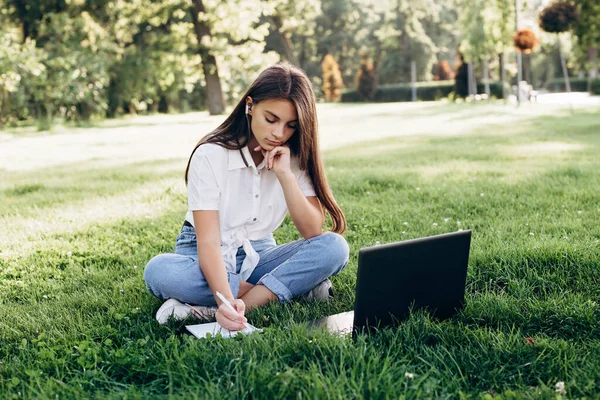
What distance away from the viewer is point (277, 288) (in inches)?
106

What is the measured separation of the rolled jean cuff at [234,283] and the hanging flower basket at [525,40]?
1628 centimetres

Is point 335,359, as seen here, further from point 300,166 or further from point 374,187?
point 374,187

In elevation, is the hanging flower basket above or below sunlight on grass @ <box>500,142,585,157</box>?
above

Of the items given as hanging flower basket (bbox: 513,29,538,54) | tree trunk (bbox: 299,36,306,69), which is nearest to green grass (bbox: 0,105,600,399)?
hanging flower basket (bbox: 513,29,538,54)

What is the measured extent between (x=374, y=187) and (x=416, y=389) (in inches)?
146

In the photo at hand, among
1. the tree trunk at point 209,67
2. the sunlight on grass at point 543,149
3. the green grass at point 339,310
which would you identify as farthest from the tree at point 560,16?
the tree trunk at point 209,67

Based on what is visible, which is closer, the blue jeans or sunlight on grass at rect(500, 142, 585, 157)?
the blue jeans

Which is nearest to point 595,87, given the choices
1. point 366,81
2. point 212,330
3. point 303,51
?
point 366,81

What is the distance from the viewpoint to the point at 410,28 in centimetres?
4256

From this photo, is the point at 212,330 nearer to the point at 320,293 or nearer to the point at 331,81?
the point at 320,293

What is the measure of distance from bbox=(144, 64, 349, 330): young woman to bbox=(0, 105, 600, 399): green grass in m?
0.17

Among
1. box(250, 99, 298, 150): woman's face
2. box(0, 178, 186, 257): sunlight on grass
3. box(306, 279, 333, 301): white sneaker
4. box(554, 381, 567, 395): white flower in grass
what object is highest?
box(250, 99, 298, 150): woman's face

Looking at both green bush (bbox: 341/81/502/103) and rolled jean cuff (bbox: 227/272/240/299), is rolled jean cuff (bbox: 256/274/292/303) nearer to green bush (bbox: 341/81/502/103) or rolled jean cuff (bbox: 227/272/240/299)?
rolled jean cuff (bbox: 227/272/240/299)

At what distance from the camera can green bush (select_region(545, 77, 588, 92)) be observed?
44062mm
